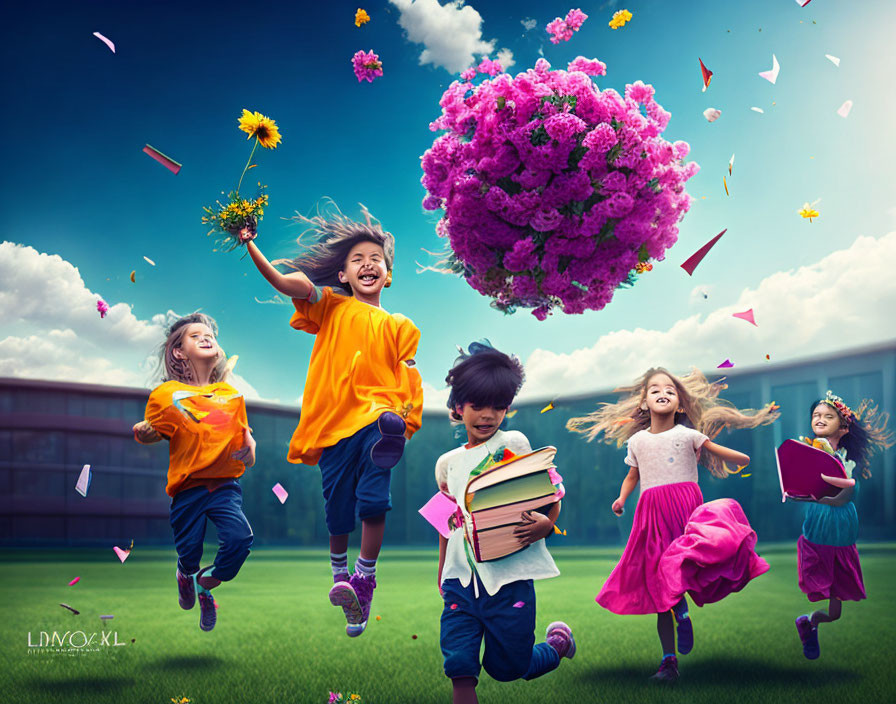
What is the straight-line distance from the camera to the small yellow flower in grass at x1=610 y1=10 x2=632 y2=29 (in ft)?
16.5

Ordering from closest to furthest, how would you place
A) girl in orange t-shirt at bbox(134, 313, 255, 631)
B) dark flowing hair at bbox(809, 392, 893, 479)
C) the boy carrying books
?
1. the boy carrying books
2. girl in orange t-shirt at bbox(134, 313, 255, 631)
3. dark flowing hair at bbox(809, 392, 893, 479)

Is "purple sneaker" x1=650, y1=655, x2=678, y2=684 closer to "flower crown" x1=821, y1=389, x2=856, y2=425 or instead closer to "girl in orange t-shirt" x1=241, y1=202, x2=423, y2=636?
"girl in orange t-shirt" x1=241, y1=202, x2=423, y2=636

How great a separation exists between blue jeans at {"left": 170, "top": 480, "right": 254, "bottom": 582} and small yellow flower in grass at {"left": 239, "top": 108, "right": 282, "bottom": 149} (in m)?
2.07

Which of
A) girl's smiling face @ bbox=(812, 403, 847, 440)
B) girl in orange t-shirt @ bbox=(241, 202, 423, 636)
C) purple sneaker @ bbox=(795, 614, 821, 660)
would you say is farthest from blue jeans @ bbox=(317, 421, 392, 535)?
girl's smiling face @ bbox=(812, 403, 847, 440)

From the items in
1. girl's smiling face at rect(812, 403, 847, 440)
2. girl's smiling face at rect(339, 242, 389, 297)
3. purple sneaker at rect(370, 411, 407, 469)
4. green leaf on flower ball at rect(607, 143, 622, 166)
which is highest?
green leaf on flower ball at rect(607, 143, 622, 166)

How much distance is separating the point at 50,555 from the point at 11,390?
188cm

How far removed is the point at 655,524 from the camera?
4.44 meters

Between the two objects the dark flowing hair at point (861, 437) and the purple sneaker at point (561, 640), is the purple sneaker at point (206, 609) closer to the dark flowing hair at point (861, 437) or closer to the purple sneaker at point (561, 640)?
Result: the purple sneaker at point (561, 640)

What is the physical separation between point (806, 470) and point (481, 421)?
2.47m

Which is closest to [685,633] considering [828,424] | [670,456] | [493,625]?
[670,456]

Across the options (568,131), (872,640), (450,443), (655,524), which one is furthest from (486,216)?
(450,443)

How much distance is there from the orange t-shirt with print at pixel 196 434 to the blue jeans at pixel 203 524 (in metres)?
0.07

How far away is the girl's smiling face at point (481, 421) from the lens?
3.76 meters

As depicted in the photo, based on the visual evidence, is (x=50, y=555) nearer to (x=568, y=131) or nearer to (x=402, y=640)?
(x=402, y=640)
